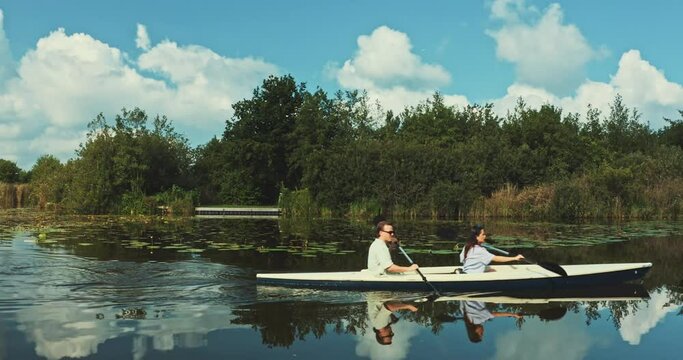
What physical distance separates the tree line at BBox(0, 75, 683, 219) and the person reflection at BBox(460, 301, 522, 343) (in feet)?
80.1

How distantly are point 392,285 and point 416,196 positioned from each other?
25778mm

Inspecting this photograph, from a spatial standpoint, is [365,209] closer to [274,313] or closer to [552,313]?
[552,313]

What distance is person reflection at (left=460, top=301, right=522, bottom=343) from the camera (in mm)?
7926

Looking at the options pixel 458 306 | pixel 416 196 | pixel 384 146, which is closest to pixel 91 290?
pixel 458 306

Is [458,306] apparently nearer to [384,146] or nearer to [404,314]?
[404,314]

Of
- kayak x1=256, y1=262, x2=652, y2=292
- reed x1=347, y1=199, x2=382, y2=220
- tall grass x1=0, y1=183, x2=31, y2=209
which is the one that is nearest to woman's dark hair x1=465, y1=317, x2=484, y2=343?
kayak x1=256, y1=262, x2=652, y2=292

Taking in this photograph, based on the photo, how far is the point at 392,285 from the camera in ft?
35.2

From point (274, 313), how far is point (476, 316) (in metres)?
2.99

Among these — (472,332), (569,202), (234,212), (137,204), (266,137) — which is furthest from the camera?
(266,137)

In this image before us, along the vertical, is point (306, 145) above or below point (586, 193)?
above

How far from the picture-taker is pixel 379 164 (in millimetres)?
37594

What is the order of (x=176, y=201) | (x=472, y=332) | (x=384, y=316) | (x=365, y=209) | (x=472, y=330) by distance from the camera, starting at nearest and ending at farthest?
(x=472, y=332) → (x=472, y=330) → (x=384, y=316) → (x=365, y=209) → (x=176, y=201)

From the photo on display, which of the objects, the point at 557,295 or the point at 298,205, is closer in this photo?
the point at 557,295

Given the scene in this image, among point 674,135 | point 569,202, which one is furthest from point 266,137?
point 674,135
